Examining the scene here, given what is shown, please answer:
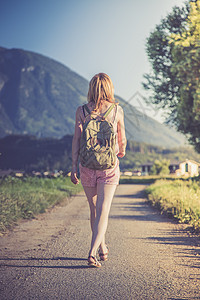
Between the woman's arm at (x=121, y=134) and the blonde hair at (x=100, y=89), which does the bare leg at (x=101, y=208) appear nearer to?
the woman's arm at (x=121, y=134)

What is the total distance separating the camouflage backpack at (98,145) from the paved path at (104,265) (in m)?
1.25

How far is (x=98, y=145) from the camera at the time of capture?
12.6ft

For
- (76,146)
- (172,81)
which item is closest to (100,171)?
(76,146)

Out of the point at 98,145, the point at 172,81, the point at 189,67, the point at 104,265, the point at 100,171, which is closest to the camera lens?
the point at 98,145

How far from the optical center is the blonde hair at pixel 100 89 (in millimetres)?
4066

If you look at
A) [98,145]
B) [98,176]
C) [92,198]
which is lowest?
[92,198]

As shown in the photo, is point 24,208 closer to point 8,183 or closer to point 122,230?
point 122,230

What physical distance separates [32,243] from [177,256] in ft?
8.10

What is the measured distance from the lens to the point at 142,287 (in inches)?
128

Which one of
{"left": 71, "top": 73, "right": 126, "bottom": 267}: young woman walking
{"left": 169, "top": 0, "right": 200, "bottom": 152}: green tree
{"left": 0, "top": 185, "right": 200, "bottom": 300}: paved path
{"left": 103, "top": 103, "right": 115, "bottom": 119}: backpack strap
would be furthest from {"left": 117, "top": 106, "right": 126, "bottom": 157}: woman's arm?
{"left": 169, "top": 0, "right": 200, "bottom": 152}: green tree

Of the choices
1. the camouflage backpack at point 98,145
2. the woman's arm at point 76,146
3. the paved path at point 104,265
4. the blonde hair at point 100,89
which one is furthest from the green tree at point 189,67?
the camouflage backpack at point 98,145

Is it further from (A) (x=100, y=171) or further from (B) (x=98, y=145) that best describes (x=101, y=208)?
(B) (x=98, y=145)

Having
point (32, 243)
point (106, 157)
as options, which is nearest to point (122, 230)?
point (32, 243)

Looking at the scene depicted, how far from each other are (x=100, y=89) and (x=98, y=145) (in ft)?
2.41
